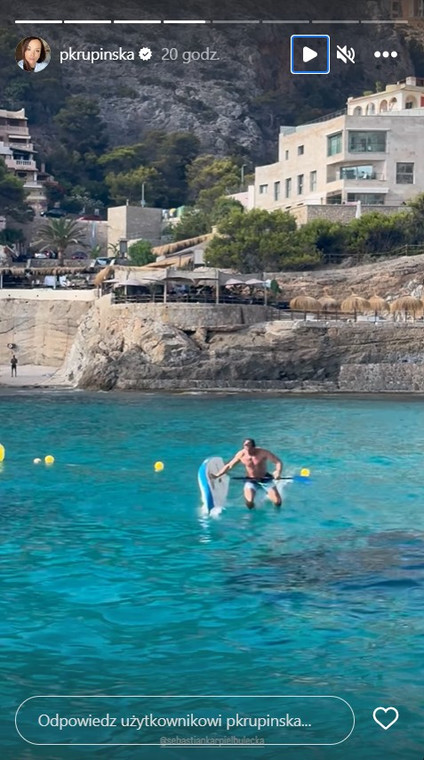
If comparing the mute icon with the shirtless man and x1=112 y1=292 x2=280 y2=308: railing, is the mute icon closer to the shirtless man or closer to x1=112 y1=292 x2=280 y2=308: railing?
the shirtless man

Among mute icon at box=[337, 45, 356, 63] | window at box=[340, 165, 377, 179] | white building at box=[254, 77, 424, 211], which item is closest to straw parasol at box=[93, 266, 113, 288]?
white building at box=[254, 77, 424, 211]

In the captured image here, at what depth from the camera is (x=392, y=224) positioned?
6291cm

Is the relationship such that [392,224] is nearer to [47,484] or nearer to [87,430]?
[87,430]

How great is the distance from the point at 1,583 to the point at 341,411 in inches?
1064

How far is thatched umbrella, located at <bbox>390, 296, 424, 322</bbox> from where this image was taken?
→ 173 feet

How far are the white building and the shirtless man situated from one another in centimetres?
4781

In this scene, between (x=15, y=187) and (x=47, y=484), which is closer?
(x=47, y=484)

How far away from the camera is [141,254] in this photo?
76.1 metres

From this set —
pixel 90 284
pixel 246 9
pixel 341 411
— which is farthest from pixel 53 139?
pixel 246 9

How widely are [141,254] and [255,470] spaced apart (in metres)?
59.7

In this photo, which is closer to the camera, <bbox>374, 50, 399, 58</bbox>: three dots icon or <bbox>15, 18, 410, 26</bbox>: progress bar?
<bbox>15, 18, 410, 26</bbox>: progress bar

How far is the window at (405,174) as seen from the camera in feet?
220

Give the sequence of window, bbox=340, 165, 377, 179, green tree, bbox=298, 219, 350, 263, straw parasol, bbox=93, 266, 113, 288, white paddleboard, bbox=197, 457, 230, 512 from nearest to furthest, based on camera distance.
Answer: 1. white paddleboard, bbox=197, 457, 230, 512
2. straw parasol, bbox=93, 266, 113, 288
3. green tree, bbox=298, 219, 350, 263
4. window, bbox=340, 165, 377, 179

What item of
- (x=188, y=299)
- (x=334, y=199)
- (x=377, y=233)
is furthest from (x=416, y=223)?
(x=188, y=299)
